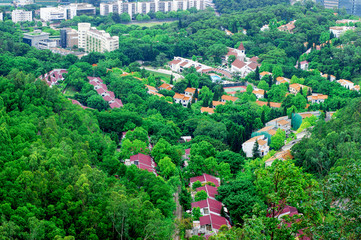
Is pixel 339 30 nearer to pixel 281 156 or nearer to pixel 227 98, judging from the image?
pixel 227 98

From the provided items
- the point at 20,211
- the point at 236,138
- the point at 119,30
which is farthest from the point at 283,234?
the point at 119,30

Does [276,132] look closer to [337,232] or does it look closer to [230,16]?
[337,232]

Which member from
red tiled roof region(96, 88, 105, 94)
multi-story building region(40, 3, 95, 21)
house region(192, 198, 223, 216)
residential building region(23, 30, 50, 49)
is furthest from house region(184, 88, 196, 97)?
multi-story building region(40, 3, 95, 21)

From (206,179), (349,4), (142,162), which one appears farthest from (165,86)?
(349,4)

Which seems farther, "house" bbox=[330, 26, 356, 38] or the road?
"house" bbox=[330, 26, 356, 38]

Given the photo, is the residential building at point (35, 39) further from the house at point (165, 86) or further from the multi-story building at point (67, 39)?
the house at point (165, 86)

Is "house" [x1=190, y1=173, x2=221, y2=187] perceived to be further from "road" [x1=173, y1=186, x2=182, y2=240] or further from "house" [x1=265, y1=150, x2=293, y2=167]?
"house" [x1=265, y1=150, x2=293, y2=167]
